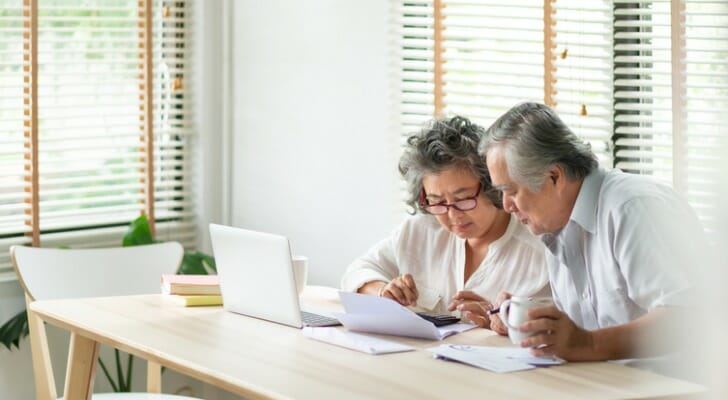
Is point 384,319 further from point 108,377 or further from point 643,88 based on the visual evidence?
point 108,377

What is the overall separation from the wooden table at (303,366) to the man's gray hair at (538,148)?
1.26 ft

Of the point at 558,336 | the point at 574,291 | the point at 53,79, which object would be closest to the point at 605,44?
the point at 574,291

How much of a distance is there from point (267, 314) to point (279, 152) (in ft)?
5.42

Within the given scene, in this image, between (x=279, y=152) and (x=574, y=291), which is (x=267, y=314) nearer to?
(x=574, y=291)

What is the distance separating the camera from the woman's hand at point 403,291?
8.27 feet

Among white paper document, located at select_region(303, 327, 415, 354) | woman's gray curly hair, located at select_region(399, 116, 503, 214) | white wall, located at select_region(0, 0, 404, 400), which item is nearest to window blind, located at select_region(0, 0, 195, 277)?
white wall, located at select_region(0, 0, 404, 400)

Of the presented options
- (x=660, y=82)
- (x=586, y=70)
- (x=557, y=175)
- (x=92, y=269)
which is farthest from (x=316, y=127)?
(x=557, y=175)

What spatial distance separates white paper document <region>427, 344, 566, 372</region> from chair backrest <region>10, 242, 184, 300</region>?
178 centimetres

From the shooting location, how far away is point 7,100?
3564 mm

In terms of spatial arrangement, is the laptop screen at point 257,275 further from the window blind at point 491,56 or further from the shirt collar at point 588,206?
the window blind at point 491,56

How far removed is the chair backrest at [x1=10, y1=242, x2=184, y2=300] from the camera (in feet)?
10.8

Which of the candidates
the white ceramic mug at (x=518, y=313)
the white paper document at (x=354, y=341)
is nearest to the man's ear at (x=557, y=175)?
the white ceramic mug at (x=518, y=313)

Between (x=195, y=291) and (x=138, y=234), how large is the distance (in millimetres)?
1234

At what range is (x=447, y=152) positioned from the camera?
2545mm
